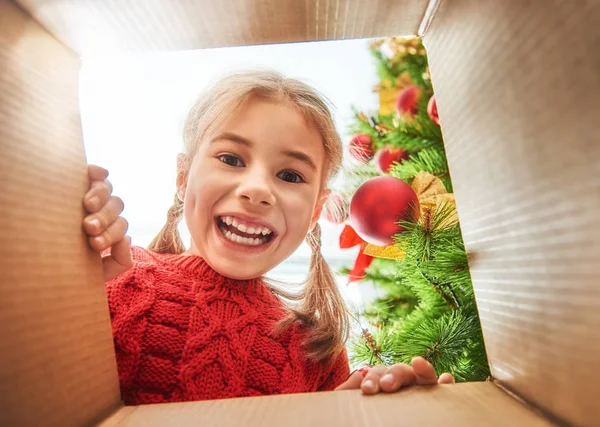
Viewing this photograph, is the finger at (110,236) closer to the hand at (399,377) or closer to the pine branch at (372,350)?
the hand at (399,377)

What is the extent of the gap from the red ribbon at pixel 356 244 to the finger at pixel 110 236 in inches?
17.3

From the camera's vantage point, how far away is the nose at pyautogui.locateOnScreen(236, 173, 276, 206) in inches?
23.1

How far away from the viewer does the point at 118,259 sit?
Answer: 523 millimetres

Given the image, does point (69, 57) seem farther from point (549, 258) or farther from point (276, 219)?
point (549, 258)

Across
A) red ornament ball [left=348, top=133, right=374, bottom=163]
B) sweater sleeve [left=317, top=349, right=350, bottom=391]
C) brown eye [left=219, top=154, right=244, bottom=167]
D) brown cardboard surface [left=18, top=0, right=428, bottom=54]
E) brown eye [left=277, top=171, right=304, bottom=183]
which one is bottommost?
sweater sleeve [left=317, top=349, right=350, bottom=391]

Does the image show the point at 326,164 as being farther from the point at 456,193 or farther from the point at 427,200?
the point at 456,193

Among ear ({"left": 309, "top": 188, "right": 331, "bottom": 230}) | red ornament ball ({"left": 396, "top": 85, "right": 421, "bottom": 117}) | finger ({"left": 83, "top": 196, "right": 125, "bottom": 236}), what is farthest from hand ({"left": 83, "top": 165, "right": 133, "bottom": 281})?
red ornament ball ({"left": 396, "top": 85, "right": 421, "bottom": 117})

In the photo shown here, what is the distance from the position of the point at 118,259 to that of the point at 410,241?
39 cm

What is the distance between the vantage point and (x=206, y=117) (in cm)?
68

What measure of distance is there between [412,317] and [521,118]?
0.50 metres

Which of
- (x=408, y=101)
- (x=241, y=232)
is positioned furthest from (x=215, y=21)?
(x=408, y=101)

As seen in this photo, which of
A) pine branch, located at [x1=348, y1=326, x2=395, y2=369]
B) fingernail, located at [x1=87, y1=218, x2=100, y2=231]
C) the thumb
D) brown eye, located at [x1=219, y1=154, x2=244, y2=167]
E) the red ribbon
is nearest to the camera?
fingernail, located at [x1=87, y1=218, x2=100, y2=231]

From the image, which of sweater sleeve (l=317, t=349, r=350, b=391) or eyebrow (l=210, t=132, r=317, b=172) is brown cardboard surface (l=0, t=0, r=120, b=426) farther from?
sweater sleeve (l=317, t=349, r=350, b=391)

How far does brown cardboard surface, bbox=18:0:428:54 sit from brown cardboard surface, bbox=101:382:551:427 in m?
0.34
